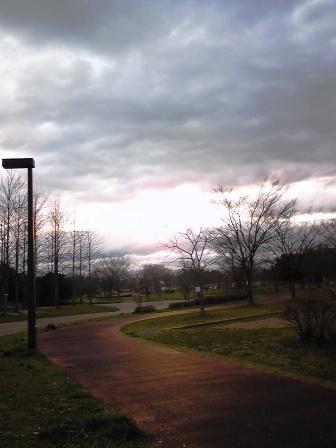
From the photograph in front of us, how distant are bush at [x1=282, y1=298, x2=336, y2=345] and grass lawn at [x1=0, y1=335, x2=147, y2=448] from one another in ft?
17.9

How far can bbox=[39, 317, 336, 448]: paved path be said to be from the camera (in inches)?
214

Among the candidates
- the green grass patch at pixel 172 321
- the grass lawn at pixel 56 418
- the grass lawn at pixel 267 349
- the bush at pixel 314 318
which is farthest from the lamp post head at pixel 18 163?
the bush at pixel 314 318

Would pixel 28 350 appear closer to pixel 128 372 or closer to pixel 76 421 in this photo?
pixel 128 372

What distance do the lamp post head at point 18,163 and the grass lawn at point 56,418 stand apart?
6.31 m

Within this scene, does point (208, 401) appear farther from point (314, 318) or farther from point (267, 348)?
point (314, 318)

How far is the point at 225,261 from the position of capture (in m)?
53.2

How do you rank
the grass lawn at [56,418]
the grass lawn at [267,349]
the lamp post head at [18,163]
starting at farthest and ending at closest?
the lamp post head at [18,163] < the grass lawn at [267,349] < the grass lawn at [56,418]

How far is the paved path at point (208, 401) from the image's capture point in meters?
5.45

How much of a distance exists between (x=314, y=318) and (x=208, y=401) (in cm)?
514

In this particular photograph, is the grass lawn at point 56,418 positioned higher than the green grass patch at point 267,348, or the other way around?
the green grass patch at point 267,348

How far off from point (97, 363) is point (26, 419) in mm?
5211

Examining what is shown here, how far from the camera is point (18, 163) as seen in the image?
14.2m

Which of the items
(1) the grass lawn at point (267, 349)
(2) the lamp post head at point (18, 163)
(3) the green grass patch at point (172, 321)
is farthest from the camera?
(3) the green grass patch at point (172, 321)

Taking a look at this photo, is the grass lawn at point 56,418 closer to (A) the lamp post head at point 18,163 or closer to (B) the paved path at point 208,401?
(B) the paved path at point 208,401
